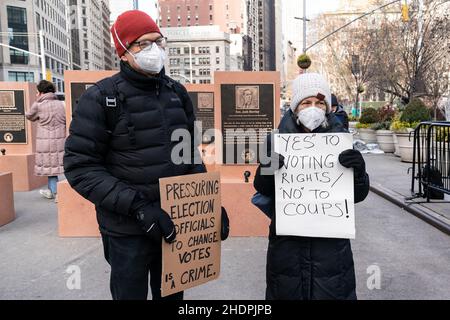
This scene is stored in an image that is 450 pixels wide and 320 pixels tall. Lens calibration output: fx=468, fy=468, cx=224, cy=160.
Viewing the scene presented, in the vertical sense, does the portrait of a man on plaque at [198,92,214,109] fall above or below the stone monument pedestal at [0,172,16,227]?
above

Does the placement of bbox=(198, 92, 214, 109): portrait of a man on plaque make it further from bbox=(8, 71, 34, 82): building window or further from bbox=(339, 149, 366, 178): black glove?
bbox=(8, 71, 34, 82): building window

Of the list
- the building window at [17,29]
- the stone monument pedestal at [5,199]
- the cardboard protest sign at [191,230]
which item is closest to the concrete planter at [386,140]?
the stone monument pedestal at [5,199]

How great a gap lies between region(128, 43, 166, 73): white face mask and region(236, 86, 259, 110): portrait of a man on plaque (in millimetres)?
3530

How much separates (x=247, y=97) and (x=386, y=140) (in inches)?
509

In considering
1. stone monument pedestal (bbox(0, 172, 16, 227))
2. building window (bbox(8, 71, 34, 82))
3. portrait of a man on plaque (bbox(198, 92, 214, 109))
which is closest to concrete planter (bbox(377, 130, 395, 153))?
portrait of a man on plaque (bbox(198, 92, 214, 109))

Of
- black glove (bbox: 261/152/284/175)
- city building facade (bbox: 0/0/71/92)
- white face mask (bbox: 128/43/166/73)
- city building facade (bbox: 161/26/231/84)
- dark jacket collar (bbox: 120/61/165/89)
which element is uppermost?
city building facade (bbox: 161/26/231/84)

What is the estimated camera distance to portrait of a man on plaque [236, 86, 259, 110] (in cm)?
605

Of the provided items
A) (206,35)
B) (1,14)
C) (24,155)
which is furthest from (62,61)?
(24,155)

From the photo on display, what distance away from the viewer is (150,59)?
8.21 ft

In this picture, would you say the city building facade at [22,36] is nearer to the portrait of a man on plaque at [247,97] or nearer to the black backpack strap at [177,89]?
the portrait of a man on plaque at [247,97]

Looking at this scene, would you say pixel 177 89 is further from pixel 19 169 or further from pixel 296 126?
pixel 19 169

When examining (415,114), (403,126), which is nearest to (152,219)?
(403,126)

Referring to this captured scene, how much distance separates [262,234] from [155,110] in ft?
12.8
